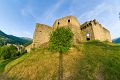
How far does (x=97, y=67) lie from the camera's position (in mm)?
32219

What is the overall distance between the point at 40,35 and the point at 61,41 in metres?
24.7

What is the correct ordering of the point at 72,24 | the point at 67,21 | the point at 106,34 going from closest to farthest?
the point at 72,24 < the point at 67,21 < the point at 106,34

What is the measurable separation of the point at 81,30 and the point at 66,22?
29.2 feet

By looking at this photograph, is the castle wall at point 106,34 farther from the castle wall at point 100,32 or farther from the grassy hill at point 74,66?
the grassy hill at point 74,66

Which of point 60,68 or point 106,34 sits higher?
point 106,34

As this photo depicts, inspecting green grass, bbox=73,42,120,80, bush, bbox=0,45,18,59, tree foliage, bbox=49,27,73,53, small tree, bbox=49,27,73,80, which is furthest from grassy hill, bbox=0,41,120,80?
bush, bbox=0,45,18,59

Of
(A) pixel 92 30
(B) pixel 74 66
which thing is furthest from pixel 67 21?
(B) pixel 74 66

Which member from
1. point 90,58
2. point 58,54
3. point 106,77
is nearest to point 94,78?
point 106,77

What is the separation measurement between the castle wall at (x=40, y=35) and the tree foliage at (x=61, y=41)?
21331mm

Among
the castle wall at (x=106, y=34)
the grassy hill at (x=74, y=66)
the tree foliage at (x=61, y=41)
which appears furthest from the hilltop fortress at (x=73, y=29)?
the tree foliage at (x=61, y=41)

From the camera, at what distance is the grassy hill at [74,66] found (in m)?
30.4

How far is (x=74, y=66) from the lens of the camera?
33.5 m

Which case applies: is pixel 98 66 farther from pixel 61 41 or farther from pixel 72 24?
pixel 72 24

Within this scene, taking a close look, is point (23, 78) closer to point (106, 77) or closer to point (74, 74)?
point (74, 74)
